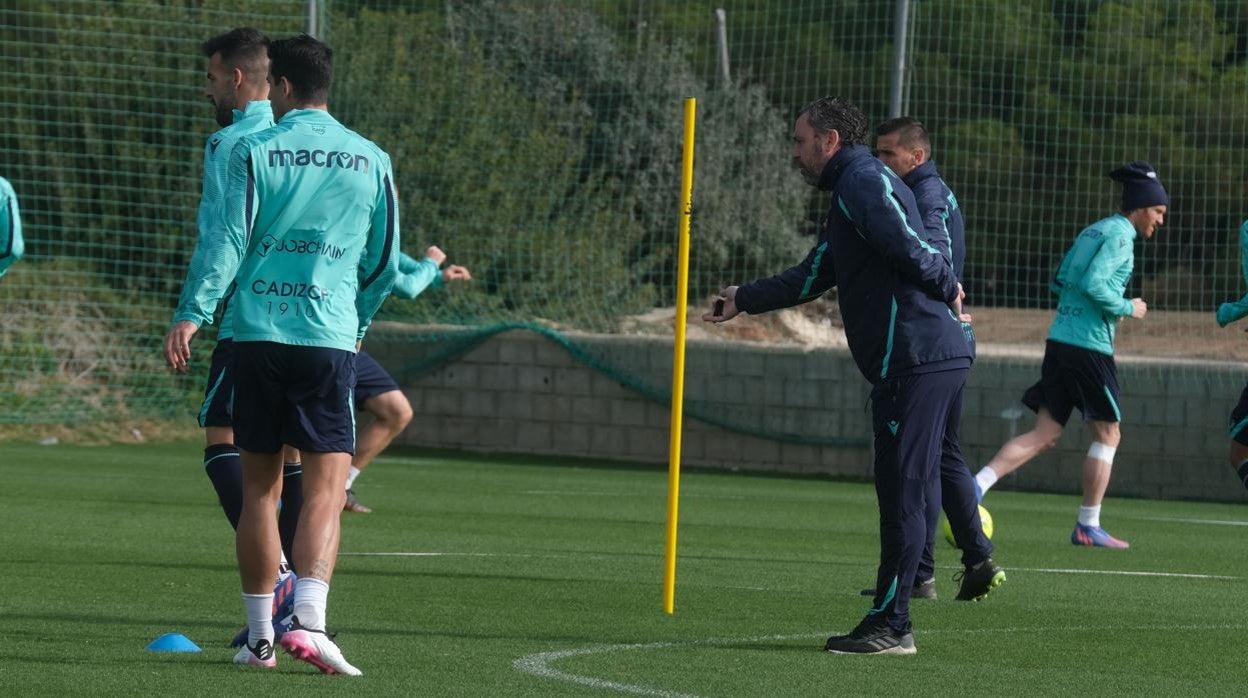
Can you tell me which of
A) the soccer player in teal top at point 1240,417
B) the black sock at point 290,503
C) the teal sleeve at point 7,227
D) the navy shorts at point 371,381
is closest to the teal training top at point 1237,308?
the soccer player in teal top at point 1240,417

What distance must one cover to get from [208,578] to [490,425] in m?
10.1

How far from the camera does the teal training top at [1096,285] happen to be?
1141 cm

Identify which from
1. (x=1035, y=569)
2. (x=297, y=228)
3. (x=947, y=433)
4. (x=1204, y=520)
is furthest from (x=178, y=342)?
(x=1204, y=520)

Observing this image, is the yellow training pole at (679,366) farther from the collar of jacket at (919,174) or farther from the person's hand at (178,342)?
the person's hand at (178,342)

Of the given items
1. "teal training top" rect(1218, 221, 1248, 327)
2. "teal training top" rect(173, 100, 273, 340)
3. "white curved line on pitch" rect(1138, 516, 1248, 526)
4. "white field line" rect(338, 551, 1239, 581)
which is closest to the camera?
"teal training top" rect(173, 100, 273, 340)

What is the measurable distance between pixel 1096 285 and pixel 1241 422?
1365mm

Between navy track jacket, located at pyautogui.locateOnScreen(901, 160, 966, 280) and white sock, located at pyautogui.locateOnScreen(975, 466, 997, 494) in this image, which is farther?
white sock, located at pyautogui.locateOnScreen(975, 466, 997, 494)

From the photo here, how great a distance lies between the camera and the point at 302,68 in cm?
616

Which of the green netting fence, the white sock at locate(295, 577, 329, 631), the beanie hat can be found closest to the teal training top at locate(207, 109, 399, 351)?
the white sock at locate(295, 577, 329, 631)

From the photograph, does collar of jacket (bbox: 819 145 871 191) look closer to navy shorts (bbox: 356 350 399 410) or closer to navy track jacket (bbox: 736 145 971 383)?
navy track jacket (bbox: 736 145 971 383)

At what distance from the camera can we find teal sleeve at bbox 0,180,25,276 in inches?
421

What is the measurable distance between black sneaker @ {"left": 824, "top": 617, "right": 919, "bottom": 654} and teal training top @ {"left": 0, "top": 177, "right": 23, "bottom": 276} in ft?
19.7

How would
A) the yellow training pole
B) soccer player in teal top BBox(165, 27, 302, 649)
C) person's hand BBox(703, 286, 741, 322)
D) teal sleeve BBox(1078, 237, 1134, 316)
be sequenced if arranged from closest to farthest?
soccer player in teal top BBox(165, 27, 302, 649) < person's hand BBox(703, 286, 741, 322) < the yellow training pole < teal sleeve BBox(1078, 237, 1134, 316)

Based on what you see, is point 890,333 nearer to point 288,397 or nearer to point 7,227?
point 288,397
